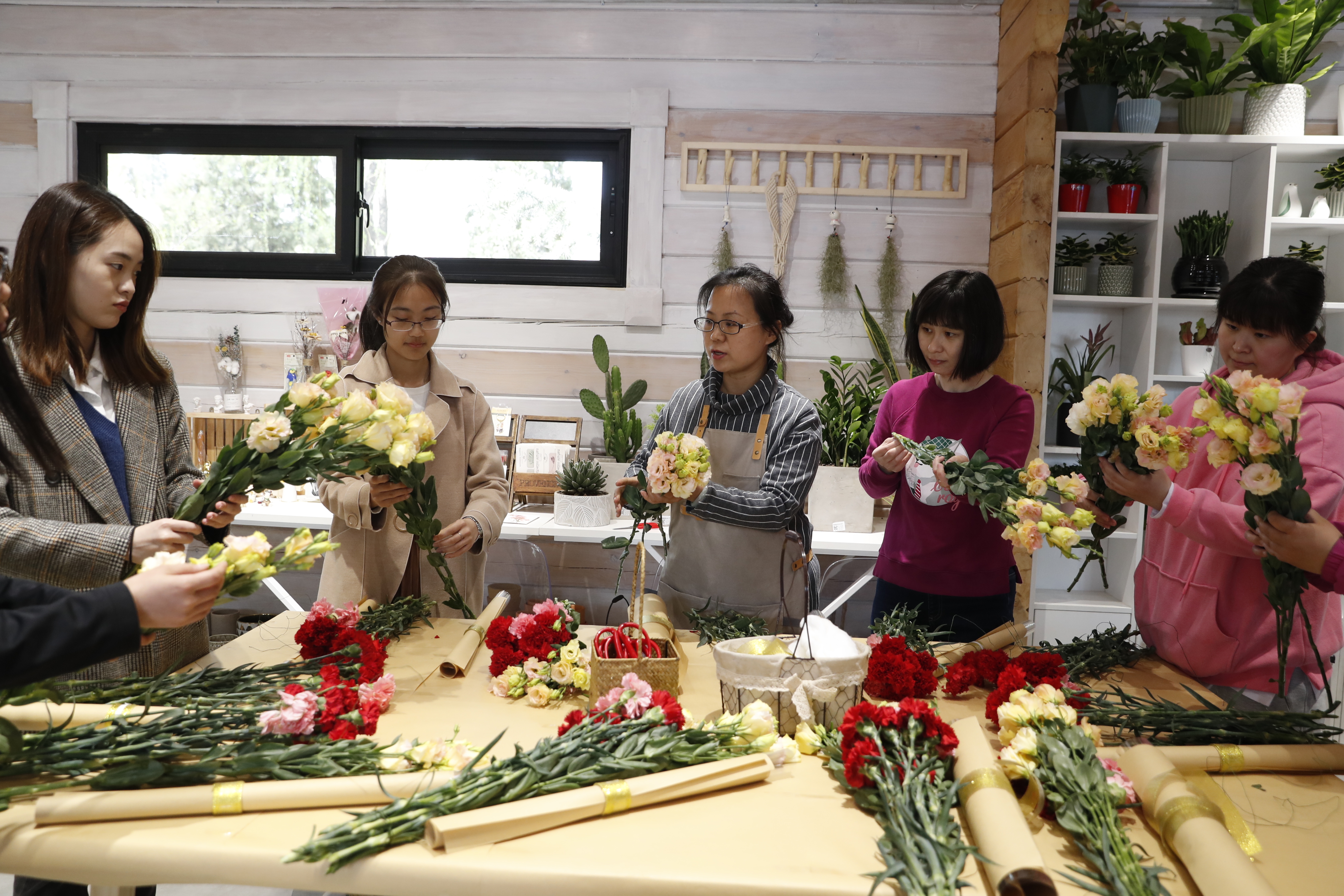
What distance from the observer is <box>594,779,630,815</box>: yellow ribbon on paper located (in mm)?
1230

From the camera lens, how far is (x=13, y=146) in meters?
4.08

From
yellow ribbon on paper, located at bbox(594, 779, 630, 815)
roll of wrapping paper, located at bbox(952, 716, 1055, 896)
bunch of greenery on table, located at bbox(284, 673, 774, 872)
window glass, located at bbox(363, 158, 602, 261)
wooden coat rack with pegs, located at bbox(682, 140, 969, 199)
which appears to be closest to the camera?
roll of wrapping paper, located at bbox(952, 716, 1055, 896)

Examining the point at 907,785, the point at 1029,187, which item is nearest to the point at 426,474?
the point at 907,785

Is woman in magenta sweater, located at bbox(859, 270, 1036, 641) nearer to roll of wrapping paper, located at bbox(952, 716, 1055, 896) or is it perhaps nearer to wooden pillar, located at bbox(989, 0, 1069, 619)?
roll of wrapping paper, located at bbox(952, 716, 1055, 896)

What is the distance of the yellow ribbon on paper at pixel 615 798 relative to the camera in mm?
1230

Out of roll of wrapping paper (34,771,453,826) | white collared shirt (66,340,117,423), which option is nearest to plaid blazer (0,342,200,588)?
white collared shirt (66,340,117,423)

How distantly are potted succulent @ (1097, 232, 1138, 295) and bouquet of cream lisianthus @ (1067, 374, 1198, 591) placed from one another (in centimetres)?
226

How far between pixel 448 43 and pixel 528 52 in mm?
363

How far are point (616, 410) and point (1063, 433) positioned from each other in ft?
6.30

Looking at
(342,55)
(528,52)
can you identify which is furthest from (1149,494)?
(342,55)

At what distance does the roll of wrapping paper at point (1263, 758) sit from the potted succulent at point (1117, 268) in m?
2.68

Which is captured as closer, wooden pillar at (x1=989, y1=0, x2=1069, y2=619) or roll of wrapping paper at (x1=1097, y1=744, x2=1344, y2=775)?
roll of wrapping paper at (x1=1097, y1=744, x2=1344, y2=775)

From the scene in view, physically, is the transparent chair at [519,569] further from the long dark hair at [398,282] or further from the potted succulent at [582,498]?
the long dark hair at [398,282]

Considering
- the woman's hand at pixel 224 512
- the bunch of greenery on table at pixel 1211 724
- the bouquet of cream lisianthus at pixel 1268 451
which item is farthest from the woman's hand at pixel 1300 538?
the woman's hand at pixel 224 512
